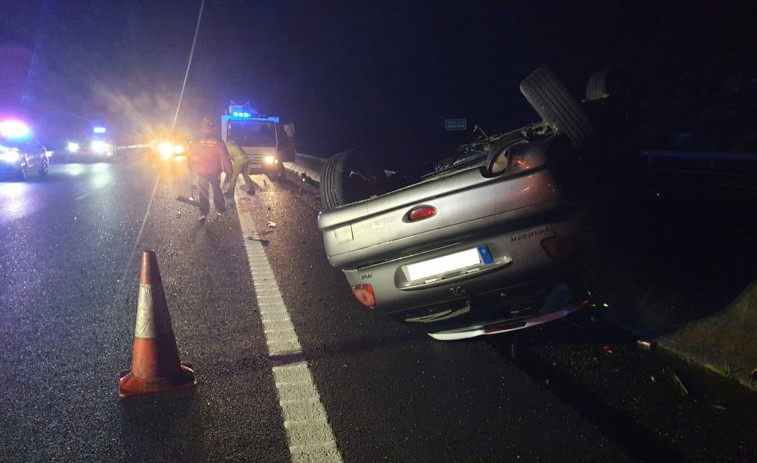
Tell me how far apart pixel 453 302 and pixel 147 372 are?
211 centimetres

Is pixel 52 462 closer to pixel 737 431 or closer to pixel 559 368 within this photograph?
pixel 559 368

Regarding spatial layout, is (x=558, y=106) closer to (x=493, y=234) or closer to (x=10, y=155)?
(x=493, y=234)

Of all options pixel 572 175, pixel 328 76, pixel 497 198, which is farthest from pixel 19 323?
pixel 328 76

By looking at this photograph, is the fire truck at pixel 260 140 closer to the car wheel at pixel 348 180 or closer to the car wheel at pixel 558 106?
the car wheel at pixel 348 180

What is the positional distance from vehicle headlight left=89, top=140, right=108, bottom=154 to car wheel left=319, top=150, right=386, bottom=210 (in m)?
37.0

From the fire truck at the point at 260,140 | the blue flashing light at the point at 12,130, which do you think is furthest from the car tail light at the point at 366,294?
the blue flashing light at the point at 12,130

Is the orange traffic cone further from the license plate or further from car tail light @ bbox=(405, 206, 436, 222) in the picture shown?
car tail light @ bbox=(405, 206, 436, 222)

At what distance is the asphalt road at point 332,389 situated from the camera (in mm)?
3041

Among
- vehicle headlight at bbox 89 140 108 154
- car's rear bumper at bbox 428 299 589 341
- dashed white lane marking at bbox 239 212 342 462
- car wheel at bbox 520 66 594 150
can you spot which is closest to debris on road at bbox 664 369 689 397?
car's rear bumper at bbox 428 299 589 341

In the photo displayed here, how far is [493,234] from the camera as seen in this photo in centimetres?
365

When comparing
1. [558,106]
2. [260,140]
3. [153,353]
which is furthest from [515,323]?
[260,140]

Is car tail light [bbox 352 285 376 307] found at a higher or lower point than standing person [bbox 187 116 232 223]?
lower

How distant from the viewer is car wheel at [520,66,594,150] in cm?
364

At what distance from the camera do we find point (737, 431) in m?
3.13
